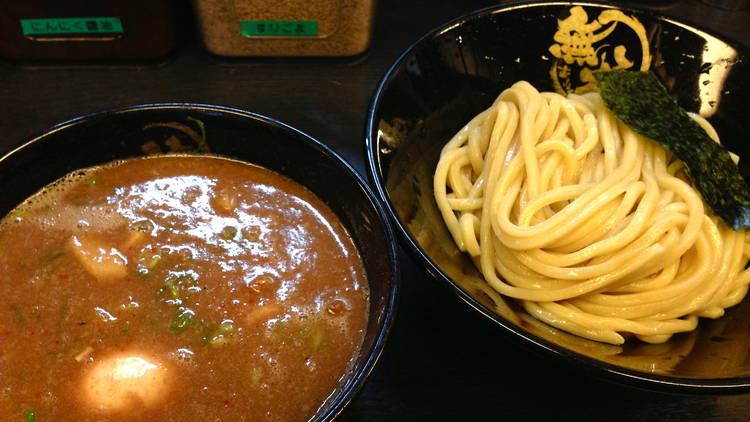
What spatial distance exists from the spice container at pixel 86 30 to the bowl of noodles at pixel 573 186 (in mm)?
1124

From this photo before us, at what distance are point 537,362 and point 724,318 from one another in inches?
24.1

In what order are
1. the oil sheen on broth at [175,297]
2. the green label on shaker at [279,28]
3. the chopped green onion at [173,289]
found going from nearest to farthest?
1. the oil sheen on broth at [175,297]
2. the chopped green onion at [173,289]
3. the green label on shaker at [279,28]

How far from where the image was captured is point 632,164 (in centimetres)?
202

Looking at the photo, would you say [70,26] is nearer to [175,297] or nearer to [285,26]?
[285,26]

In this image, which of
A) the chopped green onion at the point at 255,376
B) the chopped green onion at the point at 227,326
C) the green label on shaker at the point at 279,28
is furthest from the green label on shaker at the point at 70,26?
the chopped green onion at the point at 255,376

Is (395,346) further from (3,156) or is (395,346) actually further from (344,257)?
(3,156)

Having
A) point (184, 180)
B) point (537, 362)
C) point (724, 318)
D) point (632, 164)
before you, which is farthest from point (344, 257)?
point (724, 318)

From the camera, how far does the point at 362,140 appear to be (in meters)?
2.03

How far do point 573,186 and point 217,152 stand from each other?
3.64 feet

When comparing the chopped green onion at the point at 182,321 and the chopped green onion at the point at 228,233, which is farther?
the chopped green onion at the point at 228,233

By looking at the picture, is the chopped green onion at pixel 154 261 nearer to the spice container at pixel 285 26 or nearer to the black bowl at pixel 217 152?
the black bowl at pixel 217 152

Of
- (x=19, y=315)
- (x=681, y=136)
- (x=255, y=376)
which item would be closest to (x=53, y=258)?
(x=19, y=315)

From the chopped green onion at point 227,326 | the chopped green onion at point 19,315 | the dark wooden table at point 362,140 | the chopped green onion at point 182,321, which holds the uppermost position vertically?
the chopped green onion at point 19,315

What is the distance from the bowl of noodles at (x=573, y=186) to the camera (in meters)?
1.75
